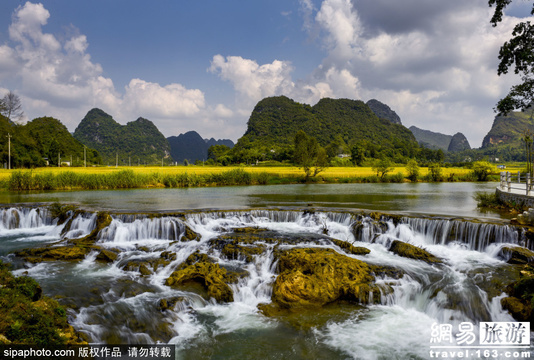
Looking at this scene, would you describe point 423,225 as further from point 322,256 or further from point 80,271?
point 80,271

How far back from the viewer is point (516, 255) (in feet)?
32.3

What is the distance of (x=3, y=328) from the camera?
430 cm

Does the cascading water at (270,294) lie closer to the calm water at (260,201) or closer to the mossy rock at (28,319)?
the mossy rock at (28,319)

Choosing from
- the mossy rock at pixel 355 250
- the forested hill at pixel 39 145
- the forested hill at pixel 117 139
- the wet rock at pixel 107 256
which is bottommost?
the wet rock at pixel 107 256

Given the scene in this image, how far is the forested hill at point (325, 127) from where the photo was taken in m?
133

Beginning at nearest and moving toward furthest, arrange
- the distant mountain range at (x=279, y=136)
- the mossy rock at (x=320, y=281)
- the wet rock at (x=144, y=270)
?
the mossy rock at (x=320, y=281) < the wet rock at (x=144, y=270) < the distant mountain range at (x=279, y=136)

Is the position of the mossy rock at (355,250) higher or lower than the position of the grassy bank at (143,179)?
lower

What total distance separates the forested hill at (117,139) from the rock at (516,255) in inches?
5999

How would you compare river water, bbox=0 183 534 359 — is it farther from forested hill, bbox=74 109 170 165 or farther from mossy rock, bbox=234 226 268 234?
forested hill, bbox=74 109 170 165

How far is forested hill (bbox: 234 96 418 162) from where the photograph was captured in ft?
436

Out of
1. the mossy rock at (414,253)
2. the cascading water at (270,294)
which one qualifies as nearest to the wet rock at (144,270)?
the cascading water at (270,294)

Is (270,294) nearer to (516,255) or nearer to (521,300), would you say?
(521,300)

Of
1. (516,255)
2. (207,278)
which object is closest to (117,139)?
(207,278)

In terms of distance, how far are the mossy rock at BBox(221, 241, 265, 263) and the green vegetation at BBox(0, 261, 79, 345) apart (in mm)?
5383
